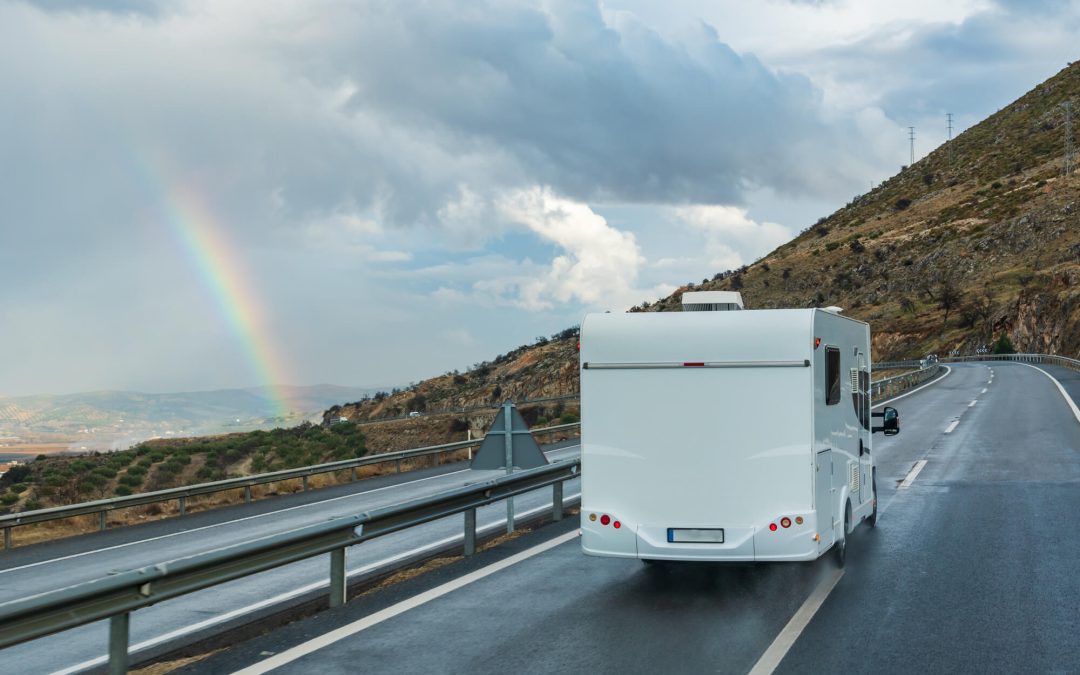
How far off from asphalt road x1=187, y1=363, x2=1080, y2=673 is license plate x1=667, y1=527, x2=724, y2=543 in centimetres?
52

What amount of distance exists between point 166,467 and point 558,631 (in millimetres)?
32741

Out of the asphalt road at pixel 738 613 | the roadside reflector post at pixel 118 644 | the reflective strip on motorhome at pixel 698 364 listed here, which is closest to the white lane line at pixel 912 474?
the asphalt road at pixel 738 613

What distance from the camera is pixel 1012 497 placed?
1508cm

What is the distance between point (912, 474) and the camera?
18.3 meters

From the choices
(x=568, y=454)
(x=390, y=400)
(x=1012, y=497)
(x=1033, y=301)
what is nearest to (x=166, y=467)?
(x=568, y=454)

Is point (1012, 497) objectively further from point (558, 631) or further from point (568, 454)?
point (568, 454)

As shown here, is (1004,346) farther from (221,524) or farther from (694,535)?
(694,535)

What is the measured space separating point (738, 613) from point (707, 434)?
1.52 metres

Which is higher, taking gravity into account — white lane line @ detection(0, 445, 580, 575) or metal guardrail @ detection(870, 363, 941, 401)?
metal guardrail @ detection(870, 363, 941, 401)

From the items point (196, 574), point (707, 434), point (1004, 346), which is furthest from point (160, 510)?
point (1004, 346)

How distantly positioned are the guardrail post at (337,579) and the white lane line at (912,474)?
10654 millimetres

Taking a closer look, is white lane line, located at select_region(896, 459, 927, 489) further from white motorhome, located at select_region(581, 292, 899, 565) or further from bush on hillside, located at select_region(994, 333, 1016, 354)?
bush on hillside, located at select_region(994, 333, 1016, 354)

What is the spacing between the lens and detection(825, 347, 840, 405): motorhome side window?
374 inches

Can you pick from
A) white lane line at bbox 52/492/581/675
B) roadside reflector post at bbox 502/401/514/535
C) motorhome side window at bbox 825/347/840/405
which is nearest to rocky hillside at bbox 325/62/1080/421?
white lane line at bbox 52/492/581/675
